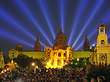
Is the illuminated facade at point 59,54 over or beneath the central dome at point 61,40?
beneath

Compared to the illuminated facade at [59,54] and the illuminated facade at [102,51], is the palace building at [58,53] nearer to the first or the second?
the illuminated facade at [59,54]

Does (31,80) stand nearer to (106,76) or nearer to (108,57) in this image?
(106,76)

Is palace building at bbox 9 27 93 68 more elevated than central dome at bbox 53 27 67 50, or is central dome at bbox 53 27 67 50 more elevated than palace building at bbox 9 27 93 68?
central dome at bbox 53 27 67 50

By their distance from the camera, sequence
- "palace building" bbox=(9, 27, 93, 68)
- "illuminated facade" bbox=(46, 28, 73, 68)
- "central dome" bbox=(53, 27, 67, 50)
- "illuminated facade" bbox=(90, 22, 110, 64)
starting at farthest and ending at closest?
"central dome" bbox=(53, 27, 67, 50), "palace building" bbox=(9, 27, 93, 68), "illuminated facade" bbox=(46, 28, 73, 68), "illuminated facade" bbox=(90, 22, 110, 64)

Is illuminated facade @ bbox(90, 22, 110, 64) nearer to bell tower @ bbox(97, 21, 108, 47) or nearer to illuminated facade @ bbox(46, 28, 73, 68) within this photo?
bell tower @ bbox(97, 21, 108, 47)

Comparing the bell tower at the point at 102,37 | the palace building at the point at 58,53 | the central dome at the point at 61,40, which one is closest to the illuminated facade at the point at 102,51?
the bell tower at the point at 102,37

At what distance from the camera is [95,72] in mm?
24172

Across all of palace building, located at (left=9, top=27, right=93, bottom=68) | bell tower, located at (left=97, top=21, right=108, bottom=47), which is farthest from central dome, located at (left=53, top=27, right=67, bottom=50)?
bell tower, located at (left=97, top=21, right=108, bottom=47)

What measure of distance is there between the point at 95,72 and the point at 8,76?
9.90 metres

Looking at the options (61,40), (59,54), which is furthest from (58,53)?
(61,40)

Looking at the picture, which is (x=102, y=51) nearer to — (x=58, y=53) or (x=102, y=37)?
(x=102, y=37)

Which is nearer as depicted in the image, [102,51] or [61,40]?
[102,51]

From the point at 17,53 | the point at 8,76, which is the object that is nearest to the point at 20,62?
the point at 17,53

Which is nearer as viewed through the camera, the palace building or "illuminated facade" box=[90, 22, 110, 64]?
"illuminated facade" box=[90, 22, 110, 64]
